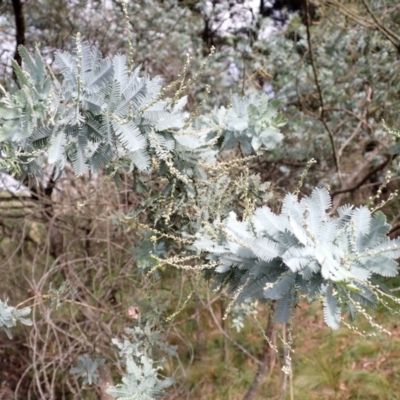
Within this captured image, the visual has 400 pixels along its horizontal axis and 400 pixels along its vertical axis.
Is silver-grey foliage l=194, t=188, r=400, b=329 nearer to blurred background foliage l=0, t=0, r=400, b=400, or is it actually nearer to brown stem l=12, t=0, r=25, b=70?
blurred background foliage l=0, t=0, r=400, b=400

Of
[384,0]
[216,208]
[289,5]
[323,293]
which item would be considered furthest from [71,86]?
[289,5]

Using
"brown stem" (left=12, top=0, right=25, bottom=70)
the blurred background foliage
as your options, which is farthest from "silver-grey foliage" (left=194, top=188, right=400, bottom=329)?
"brown stem" (left=12, top=0, right=25, bottom=70)

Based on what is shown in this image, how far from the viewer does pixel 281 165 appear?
3.77m

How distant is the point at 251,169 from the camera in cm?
341

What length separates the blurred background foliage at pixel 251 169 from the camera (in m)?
2.86

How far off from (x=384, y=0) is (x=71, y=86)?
2.69 metres

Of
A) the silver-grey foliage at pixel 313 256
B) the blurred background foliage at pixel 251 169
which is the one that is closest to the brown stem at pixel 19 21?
the blurred background foliage at pixel 251 169

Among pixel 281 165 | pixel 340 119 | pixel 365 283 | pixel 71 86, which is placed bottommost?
pixel 281 165

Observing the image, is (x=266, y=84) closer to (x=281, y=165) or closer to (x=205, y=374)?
(x=281, y=165)

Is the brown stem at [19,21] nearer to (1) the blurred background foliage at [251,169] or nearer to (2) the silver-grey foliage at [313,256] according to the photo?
(1) the blurred background foliage at [251,169]

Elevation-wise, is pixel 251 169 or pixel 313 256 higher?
pixel 313 256

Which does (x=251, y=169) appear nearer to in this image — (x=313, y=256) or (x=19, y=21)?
(x=19, y=21)

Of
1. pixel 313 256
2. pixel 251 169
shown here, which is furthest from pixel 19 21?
pixel 313 256

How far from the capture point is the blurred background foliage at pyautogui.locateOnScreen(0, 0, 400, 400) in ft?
Answer: 9.37
